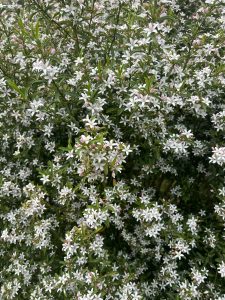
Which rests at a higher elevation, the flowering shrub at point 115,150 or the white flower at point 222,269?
the flowering shrub at point 115,150

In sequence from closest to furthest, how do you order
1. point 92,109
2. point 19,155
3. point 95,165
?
point 95,165, point 92,109, point 19,155

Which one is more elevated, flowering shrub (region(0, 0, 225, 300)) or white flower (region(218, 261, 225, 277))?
flowering shrub (region(0, 0, 225, 300))

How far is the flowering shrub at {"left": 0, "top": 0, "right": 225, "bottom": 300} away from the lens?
106 inches

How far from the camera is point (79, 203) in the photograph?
2953mm

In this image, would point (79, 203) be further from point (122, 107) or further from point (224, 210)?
point (224, 210)

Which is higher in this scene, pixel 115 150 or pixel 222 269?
pixel 115 150

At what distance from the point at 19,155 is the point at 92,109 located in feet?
2.57

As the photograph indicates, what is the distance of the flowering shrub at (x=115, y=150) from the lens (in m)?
2.70

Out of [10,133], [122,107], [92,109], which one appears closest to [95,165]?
[92,109]

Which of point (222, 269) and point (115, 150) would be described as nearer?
point (115, 150)

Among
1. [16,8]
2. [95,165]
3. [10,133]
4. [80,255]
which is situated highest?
[16,8]

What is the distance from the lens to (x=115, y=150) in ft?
7.95

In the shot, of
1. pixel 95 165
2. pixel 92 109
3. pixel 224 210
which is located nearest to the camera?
pixel 95 165

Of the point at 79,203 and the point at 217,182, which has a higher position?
the point at 217,182
